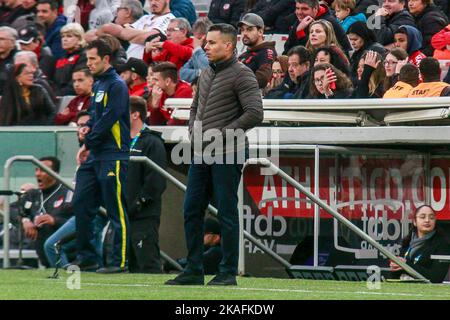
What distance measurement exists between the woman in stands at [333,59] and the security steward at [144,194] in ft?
6.61

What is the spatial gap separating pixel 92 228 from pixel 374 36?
161 inches

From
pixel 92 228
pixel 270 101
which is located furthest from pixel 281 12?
pixel 92 228

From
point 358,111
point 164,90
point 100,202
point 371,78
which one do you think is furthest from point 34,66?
point 358,111

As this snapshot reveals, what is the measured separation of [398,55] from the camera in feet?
47.1

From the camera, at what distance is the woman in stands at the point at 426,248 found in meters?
13.0

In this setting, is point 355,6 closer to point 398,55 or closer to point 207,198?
point 398,55

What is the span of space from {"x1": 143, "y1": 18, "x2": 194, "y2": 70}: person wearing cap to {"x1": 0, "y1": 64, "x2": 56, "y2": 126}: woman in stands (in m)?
1.60

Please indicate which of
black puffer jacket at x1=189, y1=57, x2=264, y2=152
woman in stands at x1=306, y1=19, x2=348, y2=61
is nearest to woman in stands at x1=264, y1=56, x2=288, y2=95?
woman in stands at x1=306, y1=19, x2=348, y2=61

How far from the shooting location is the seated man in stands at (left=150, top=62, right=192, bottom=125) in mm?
15266

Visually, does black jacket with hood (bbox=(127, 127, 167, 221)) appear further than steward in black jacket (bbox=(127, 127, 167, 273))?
Yes

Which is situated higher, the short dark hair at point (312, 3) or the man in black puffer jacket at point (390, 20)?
the short dark hair at point (312, 3)

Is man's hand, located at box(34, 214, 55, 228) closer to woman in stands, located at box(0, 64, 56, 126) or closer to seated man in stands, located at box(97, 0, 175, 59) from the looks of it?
woman in stands, located at box(0, 64, 56, 126)

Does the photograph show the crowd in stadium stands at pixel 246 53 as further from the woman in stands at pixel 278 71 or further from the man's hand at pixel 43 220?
the man's hand at pixel 43 220

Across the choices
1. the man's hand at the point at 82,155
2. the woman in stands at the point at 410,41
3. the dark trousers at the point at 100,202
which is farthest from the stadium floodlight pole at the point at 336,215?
the woman in stands at the point at 410,41
